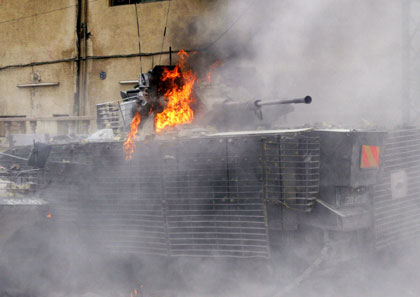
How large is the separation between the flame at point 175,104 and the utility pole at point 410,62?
4.51 meters

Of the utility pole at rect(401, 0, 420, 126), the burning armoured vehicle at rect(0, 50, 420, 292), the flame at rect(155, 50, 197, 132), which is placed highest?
the utility pole at rect(401, 0, 420, 126)

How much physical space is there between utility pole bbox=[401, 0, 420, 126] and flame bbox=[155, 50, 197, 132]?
14.8ft

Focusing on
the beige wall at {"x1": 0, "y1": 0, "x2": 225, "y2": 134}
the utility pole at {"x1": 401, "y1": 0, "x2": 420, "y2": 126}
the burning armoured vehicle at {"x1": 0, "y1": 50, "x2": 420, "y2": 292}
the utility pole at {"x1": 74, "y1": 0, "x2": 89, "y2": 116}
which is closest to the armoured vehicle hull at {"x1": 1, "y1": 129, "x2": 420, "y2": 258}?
the burning armoured vehicle at {"x1": 0, "y1": 50, "x2": 420, "y2": 292}

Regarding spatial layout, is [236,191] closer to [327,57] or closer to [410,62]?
[410,62]

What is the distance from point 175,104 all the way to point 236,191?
7.36ft

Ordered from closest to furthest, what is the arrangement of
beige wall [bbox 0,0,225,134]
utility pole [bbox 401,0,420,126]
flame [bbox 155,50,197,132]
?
1. flame [bbox 155,50,197,132]
2. utility pole [bbox 401,0,420,126]
3. beige wall [bbox 0,0,225,134]

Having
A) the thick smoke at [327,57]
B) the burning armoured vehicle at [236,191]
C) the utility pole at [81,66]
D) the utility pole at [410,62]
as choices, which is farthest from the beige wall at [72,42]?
the burning armoured vehicle at [236,191]

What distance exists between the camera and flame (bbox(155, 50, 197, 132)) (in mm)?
5301

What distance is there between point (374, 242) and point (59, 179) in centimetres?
354

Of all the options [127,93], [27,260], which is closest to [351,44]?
[127,93]

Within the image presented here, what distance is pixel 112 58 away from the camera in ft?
42.0

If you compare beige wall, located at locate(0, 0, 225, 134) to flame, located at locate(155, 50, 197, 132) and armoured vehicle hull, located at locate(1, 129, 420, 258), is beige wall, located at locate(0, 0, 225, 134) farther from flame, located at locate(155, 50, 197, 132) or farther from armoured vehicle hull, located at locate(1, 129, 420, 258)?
armoured vehicle hull, located at locate(1, 129, 420, 258)

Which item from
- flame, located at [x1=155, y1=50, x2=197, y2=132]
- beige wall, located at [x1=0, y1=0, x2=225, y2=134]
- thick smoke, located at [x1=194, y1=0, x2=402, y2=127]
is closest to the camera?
flame, located at [x1=155, y1=50, x2=197, y2=132]

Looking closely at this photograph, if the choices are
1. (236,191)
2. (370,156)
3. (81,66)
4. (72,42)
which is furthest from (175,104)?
(72,42)
